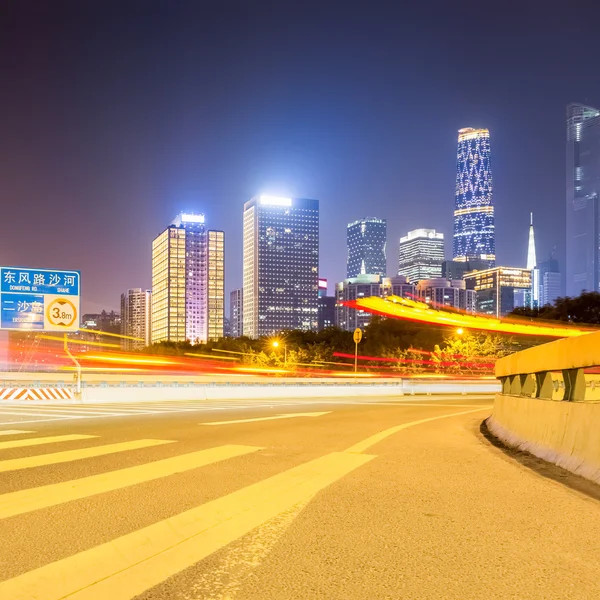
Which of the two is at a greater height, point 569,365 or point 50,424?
point 569,365

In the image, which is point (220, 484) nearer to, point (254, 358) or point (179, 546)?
point (179, 546)

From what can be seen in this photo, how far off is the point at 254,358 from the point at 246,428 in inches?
4260

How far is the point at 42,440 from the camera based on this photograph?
1067 centimetres

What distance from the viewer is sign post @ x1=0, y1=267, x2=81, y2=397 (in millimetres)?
27547

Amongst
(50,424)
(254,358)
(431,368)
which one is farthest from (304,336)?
(50,424)

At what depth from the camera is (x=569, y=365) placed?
26.9 feet

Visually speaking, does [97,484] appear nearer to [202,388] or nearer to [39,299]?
[39,299]

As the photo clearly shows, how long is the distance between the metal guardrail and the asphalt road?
1.24 metres

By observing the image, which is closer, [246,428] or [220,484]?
[220,484]

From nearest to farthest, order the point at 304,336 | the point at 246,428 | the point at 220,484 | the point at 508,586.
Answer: the point at 508,586
the point at 220,484
the point at 246,428
the point at 304,336

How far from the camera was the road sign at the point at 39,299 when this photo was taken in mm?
27547

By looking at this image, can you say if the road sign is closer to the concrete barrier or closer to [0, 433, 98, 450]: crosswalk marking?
[0, 433, 98, 450]: crosswalk marking

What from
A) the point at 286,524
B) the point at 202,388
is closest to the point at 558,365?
the point at 286,524

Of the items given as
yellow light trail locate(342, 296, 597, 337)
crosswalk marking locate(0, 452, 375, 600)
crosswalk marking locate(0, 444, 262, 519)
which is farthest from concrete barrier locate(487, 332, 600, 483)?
yellow light trail locate(342, 296, 597, 337)
